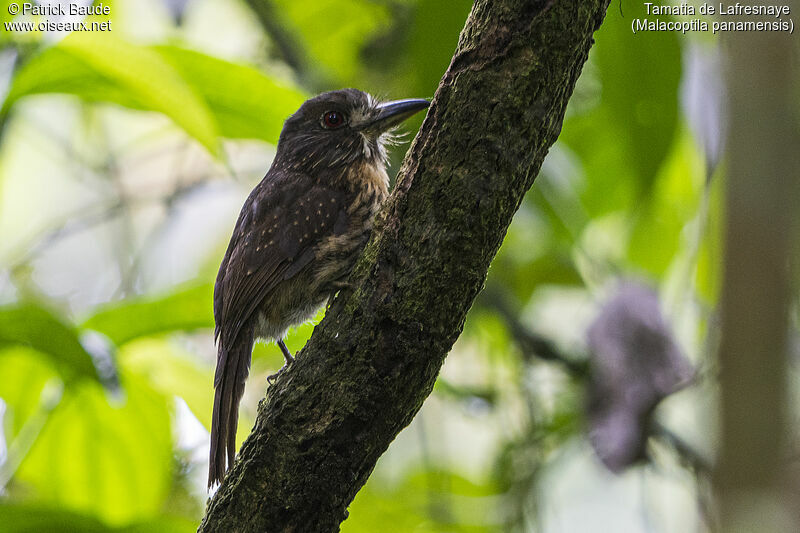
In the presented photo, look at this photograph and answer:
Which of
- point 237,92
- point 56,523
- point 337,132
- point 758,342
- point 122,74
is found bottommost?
point 758,342

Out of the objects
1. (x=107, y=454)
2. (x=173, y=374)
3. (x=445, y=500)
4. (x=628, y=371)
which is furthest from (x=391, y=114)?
(x=445, y=500)

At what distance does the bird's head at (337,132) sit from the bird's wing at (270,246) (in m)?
0.24

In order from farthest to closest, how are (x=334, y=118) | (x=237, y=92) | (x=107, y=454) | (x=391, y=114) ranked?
(x=334, y=118)
(x=107, y=454)
(x=391, y=114)
(x=237, y=92)

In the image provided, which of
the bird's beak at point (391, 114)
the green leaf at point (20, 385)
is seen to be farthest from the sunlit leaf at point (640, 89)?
the green leaf at point (20, 385)

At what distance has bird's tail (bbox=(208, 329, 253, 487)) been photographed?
6.73 ft

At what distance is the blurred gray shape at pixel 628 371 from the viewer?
9.39ft

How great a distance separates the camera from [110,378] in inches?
82.5

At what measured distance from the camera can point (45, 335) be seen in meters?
1.99

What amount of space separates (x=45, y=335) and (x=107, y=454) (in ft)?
2.59

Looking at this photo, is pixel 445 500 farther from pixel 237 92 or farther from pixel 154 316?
pixel 237 92

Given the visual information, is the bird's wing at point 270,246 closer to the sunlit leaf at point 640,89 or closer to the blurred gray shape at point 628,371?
the sunlit leaf at point 640,89

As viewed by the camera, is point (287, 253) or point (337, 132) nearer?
point (287, 253)

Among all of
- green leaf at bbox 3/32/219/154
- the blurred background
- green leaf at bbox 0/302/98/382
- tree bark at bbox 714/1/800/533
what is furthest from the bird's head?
tree bark at bbox 714/1/800/533

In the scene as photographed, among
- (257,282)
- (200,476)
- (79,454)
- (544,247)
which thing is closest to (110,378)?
(257,282)
